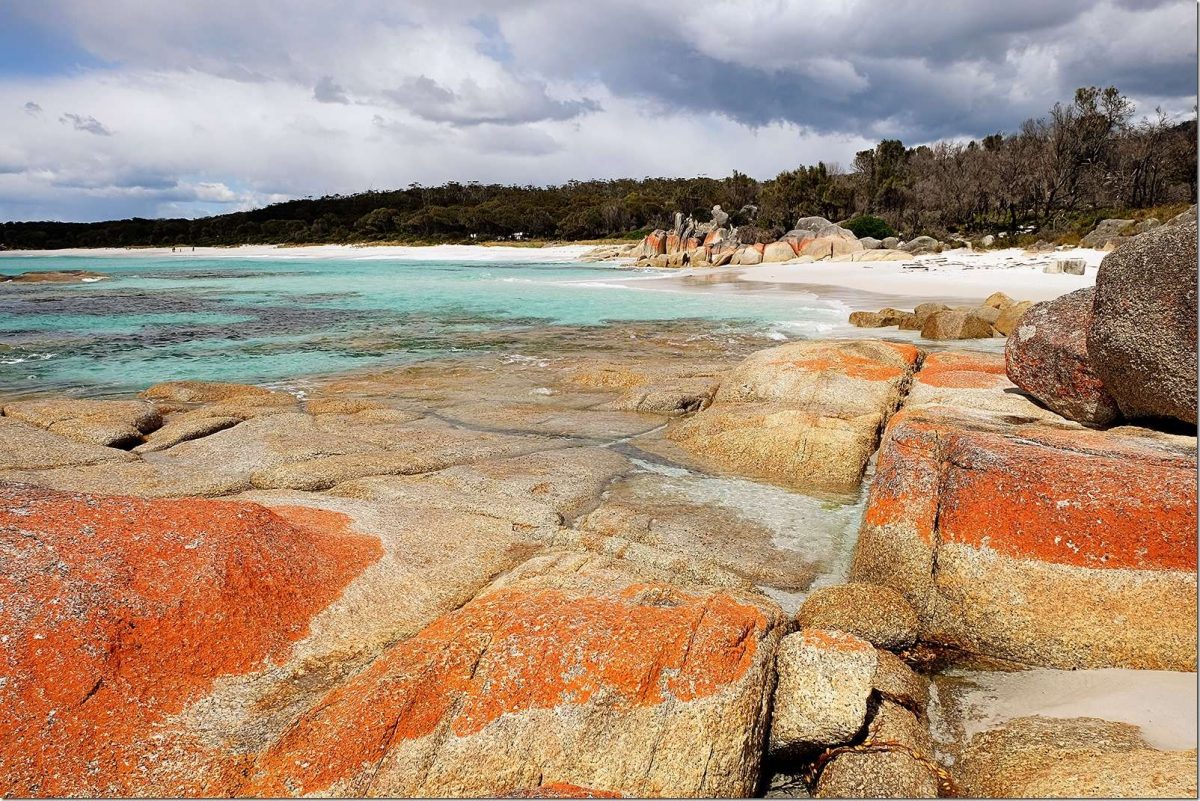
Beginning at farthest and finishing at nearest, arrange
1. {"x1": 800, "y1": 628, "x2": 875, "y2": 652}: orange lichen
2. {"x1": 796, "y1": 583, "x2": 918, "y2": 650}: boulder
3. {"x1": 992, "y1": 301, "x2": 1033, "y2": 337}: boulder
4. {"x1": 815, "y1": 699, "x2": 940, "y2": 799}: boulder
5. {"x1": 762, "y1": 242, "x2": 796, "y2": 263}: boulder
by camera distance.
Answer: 1. {"x1": 762, "y1": 242, "x2": 796, "y2": 263}: boulder
2. {"x1": 992, "y1": 301, "x2": 1033, "y2": 337}: boulder
3. {"x1": 796, "y1": 583, "x2": 918, "y2": 650}: boulder
4. {"x1": 800, "y1": 628, "x2": 875, "y2": 652}: orange lichen
5. {"x1": 815, "y1": 699, "x2": 940, "y2": 799}: boulder

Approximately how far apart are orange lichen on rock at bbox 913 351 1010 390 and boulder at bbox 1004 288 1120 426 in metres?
0.53

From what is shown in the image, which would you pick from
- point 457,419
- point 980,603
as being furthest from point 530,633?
point 457,419

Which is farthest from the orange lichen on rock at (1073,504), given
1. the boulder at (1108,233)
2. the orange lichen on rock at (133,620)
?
the boulder at (1108,233)

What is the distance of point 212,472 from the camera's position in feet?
24.3

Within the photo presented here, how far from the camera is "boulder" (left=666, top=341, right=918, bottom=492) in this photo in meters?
8.23

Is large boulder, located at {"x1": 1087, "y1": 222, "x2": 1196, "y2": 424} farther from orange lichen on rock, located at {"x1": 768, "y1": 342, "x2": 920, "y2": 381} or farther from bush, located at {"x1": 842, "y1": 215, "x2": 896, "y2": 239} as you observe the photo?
bush, located at {"x1": 842, "y1": 215, "x2": 896, "y2": 239}

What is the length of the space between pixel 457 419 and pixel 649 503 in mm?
4688

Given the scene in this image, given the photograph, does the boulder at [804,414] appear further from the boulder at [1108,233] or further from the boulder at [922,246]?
the boulder at [922,246]

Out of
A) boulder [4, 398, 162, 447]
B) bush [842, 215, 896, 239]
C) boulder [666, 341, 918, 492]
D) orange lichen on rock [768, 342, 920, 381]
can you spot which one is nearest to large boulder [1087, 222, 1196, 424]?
boulder [666, 341, 918, 492]

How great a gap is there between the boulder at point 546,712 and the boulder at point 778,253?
55328 mm

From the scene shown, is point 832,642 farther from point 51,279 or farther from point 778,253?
point 51,279

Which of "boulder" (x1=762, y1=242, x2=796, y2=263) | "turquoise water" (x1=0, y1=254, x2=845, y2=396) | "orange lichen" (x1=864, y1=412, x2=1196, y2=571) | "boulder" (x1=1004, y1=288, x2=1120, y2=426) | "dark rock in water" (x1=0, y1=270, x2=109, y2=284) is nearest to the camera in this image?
"orange lichen" (x1=864, y1=412, x2=1196, y2=571)

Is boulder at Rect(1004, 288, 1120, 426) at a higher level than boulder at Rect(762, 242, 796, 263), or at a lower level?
lower

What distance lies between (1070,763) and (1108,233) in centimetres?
4333
